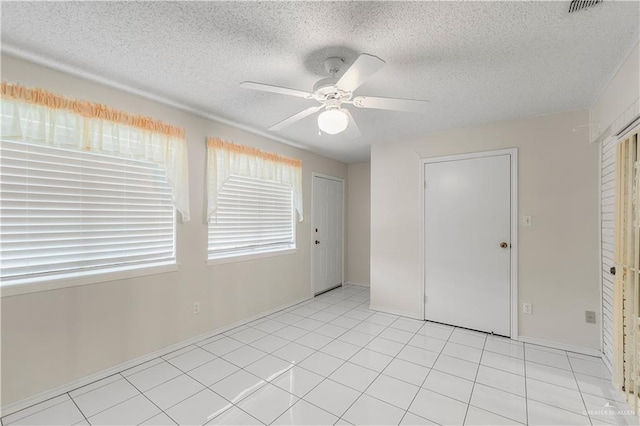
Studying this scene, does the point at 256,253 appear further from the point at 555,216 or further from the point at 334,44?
the point at 555,216

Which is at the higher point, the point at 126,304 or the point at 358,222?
the point at 358,222

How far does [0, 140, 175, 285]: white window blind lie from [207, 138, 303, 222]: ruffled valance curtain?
0.46 m

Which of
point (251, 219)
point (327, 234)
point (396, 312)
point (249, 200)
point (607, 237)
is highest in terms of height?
point (249, 200)

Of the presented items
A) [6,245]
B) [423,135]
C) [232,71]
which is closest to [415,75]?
[232,71]

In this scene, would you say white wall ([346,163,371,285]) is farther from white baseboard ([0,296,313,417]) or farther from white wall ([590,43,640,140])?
white wall ([590,43,640,140])

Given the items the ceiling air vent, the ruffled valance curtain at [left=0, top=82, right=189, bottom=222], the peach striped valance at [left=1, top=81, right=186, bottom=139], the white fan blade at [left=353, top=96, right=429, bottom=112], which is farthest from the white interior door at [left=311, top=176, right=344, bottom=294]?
the ceiling air vent

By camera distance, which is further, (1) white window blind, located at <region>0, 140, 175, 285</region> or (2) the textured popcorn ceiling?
(1) white window blind, located at <region>0, 140, 175, 285</region>

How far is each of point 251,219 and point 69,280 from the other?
6.02ft

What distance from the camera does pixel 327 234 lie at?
495cm

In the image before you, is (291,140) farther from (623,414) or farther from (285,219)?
(623,414)

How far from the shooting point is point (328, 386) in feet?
7.01

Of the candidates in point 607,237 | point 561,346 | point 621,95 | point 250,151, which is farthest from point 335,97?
point 561,346

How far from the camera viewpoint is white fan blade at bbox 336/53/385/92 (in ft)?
4.45

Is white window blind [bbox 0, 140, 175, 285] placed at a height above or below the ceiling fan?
below
